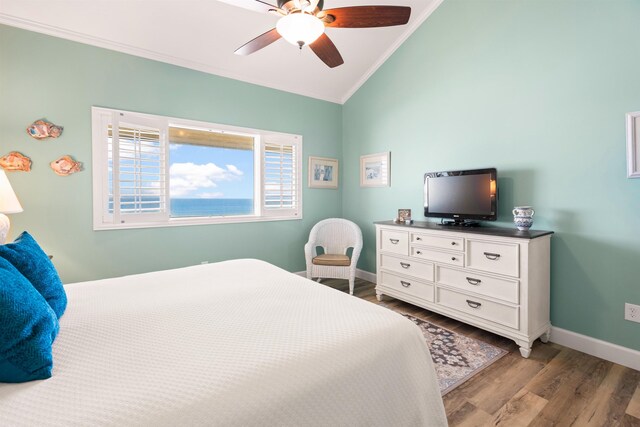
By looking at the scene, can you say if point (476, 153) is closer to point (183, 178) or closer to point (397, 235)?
point (397, 235)

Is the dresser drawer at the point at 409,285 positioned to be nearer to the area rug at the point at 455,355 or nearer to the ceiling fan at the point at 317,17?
the area rug at the point at 455,355

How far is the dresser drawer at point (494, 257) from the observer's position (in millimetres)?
2279

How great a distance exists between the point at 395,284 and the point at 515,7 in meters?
2.82

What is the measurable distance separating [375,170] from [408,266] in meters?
1.49

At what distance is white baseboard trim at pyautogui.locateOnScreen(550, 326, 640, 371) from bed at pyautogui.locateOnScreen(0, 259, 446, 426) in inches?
73.1

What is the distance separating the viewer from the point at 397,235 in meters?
3.20

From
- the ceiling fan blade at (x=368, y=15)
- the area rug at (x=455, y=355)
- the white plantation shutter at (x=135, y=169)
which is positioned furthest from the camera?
the white plantation shutter at (x=135, y=169)

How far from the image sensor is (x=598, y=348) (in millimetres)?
2240

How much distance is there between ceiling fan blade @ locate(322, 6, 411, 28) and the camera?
1.84 m

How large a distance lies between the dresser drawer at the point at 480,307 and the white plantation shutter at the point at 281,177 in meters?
2.18

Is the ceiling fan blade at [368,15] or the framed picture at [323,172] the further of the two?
the framed picture at [323,172]

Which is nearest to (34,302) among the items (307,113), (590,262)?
(590,262)

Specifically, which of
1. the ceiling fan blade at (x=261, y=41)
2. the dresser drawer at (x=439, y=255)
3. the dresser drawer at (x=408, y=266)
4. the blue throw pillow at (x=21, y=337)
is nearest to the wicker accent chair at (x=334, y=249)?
the dresser drawer at (x=408, y=266)

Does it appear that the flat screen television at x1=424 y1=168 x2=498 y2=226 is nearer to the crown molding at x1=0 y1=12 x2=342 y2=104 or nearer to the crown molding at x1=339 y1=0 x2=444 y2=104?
the crown molding at x1=339 y1=0 x2=444 y2=104
